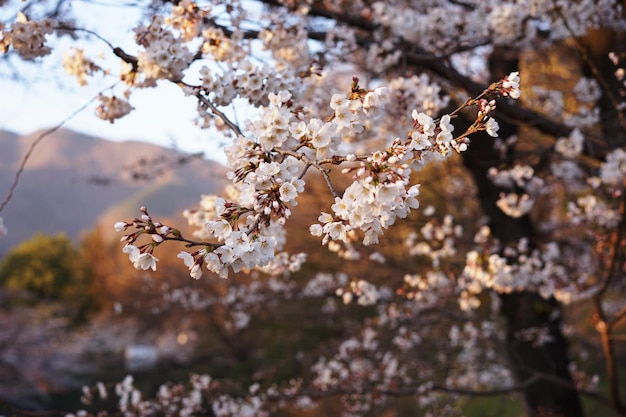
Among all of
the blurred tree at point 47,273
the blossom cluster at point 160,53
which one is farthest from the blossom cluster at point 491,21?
the blurred tree at point 47,273

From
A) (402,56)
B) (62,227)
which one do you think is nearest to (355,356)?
(402,56)

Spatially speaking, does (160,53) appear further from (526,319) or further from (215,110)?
(526,319)

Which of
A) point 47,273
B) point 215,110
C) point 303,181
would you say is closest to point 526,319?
point 215,110

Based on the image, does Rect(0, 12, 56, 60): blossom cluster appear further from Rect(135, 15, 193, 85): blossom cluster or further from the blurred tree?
the blurred tree

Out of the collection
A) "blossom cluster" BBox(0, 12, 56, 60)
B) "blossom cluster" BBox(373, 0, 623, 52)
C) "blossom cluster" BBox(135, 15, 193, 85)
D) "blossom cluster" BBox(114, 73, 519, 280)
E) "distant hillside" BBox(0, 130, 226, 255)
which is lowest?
"blossom cluster" BBox(114, 73, 519, 280)

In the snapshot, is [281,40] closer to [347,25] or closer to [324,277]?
[347,25]

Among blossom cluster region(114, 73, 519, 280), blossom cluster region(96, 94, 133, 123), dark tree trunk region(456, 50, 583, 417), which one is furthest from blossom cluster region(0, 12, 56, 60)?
dark tree trunk region(456, 50, 583, 417)

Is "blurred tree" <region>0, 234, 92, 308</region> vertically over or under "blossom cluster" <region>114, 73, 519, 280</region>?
over

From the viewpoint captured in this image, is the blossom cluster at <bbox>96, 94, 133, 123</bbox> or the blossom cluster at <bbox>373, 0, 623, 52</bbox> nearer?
the blossom cluster at <bbox>96, 94, 133, 123</bbox>

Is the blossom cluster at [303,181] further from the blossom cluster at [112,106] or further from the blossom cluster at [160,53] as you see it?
the blossom cluster at [112,106]

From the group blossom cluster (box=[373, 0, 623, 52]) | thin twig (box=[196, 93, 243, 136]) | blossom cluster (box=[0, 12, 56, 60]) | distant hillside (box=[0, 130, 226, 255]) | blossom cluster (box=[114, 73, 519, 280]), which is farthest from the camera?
distant hillside (box=[0, 130, 226, 255])

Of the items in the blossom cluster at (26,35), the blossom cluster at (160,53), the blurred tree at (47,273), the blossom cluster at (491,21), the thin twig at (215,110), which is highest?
the blurred tree at (47,273)

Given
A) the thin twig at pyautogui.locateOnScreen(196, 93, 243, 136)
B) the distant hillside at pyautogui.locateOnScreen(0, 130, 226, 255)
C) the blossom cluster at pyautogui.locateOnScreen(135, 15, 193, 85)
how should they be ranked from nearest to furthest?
the thin twig at pyautogui.locateOnScreen(196, 93, 243, 136) < the blossom cluster at pyautogui.locateOnScreen(135, 15, 193, 85) < the distant hillside at pyautogui.locateOnScreen(0, 130, 226, 255)

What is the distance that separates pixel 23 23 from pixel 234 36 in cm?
94
